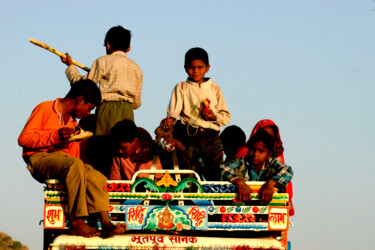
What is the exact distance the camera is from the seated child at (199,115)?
9.12 meters

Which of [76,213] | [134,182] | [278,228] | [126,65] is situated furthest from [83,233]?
[126,65]

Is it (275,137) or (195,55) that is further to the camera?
(195,55)

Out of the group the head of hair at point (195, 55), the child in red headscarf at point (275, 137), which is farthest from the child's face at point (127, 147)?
the head of hair at point (195, 55)

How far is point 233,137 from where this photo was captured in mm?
11211

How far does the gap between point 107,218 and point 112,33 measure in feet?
9.37

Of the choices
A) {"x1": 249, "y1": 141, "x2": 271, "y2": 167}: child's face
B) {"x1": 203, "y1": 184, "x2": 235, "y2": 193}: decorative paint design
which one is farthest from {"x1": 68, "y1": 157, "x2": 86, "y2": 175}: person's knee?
{"x1": 249, "y1": 141, "x2": 271, "y2": 167}: child's face

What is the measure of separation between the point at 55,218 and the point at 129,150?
1108 millimetres

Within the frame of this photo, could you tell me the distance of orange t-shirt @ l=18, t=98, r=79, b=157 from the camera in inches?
312

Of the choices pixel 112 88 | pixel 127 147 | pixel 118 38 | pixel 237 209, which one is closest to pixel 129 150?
pixel 127 147

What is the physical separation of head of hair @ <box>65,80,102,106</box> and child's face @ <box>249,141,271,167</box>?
174 centimetres

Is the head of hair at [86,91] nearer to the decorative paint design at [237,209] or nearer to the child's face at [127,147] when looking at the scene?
the child's face at [127,147]

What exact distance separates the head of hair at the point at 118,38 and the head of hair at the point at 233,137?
7.69 ft

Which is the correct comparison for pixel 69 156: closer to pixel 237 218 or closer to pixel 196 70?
pixel 237 218

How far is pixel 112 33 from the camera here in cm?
966
